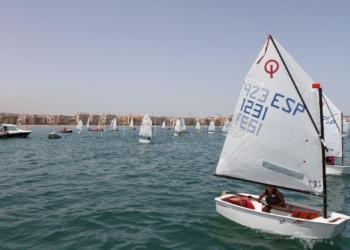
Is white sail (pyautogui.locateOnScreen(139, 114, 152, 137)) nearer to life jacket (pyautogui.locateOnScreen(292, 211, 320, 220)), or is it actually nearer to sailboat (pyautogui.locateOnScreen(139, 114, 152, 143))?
sailboat (pyautogui.locateOnScreen(139, 114, 152, 143))

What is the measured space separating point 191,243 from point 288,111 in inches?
257

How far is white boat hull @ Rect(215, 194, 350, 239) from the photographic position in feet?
33.7

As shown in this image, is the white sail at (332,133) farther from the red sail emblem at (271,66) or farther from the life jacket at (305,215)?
the red sail emblem at (271,66)

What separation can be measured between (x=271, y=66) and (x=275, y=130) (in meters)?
2.65

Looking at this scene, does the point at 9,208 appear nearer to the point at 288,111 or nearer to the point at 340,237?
the point at 288,111

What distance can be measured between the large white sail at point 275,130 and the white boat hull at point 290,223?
1322 millimetres

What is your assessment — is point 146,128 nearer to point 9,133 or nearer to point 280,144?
point 9,133

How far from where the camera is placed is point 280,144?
11.6m

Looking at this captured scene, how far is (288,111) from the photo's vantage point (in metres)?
11.2

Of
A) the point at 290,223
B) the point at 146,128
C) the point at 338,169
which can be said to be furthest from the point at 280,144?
the point at 146,128

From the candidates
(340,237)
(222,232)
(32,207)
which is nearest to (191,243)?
(222,232)

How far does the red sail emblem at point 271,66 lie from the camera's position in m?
11.2

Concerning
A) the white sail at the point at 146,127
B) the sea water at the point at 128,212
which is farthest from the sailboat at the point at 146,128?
the sea water at the point at 128,212

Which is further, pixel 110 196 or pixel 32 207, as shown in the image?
pixel 110 196
